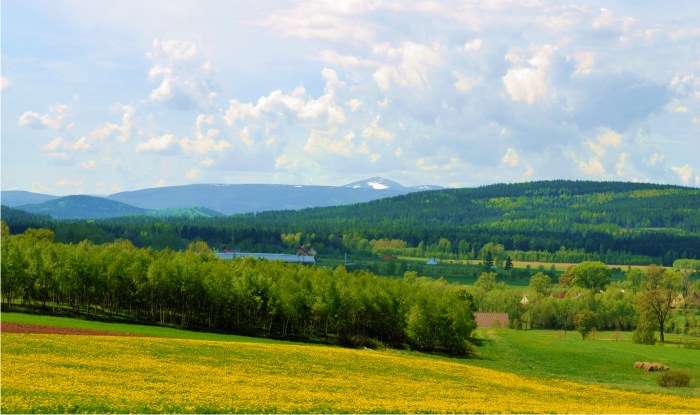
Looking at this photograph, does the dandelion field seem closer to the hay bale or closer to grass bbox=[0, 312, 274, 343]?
grass bbox=[0, 312, 274, 343]

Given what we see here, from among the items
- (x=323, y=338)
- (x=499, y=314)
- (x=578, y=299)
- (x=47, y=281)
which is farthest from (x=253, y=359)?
(x=578, y=299)

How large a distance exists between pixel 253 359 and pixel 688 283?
146 metres

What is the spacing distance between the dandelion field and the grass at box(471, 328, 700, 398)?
11952 millimetres

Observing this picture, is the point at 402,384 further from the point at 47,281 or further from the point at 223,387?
the point at 47,281

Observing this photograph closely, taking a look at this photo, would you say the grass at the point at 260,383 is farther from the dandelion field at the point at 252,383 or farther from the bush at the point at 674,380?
the bush at the point at 674,380

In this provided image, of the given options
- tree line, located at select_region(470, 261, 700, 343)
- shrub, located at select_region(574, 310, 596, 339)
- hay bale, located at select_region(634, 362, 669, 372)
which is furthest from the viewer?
shrub, located at select_region(574, 310, 596, 339)

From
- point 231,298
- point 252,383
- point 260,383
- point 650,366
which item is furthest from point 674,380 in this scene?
point 231,298

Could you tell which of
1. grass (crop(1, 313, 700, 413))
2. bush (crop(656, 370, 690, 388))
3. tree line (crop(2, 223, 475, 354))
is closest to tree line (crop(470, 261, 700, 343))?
tree line (crop(2, 223, 475, 354))

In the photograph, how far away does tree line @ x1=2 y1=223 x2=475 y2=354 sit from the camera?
341 feet

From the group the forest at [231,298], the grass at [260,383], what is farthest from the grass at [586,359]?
the forest at [231,298]

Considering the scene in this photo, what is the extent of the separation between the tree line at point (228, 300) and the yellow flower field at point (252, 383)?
31.0m

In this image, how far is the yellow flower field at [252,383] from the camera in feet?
133

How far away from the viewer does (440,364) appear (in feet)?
244

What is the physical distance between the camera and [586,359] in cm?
9950
